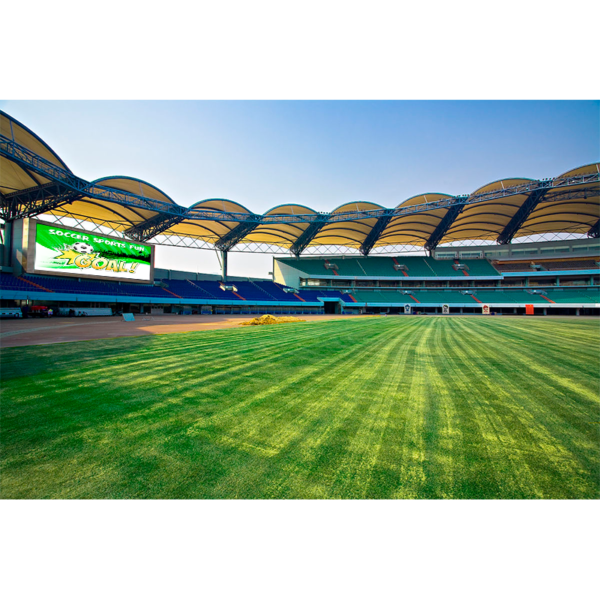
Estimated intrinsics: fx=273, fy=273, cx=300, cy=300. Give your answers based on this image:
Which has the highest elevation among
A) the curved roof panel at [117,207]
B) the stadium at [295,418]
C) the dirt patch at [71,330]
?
the curved roof panel at [117,207]

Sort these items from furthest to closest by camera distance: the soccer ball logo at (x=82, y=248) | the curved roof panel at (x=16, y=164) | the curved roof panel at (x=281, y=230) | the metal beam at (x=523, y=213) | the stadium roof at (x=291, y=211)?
the curved roof panel at (x=281, y=230), the metal beam at (x=523, y=213), the soccer ball logo at (x=82, y=248), the stadium roof at (x=291, y=211), the curved roof panel at (x=16, y=164)

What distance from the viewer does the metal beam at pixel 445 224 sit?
3879 centimetres

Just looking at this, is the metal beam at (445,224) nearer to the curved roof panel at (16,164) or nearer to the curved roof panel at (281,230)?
the curved roof panel at (281,230)

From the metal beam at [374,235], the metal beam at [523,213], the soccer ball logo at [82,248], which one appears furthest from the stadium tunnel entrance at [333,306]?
the soccer ball logo at [82,248]

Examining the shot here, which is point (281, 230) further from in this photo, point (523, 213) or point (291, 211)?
point (523, 213)

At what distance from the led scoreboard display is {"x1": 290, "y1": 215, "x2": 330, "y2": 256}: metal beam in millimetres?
25303

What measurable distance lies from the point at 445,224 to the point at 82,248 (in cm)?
5332

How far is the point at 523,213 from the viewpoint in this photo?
4494 centimetres

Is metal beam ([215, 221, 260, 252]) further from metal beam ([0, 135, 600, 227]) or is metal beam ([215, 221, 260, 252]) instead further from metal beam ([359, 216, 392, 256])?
metal beam ([359, 216, 392, 256])

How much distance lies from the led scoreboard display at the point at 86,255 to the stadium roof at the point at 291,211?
3.27 m

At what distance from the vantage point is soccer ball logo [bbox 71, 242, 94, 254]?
28577mm

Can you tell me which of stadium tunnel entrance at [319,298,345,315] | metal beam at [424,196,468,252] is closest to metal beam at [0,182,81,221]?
stadium tunnel entrance at [319,298,345,315]

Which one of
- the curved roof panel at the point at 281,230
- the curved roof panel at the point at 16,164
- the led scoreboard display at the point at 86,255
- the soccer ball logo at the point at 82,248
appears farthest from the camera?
the curved roof panel at the point at 281,230
